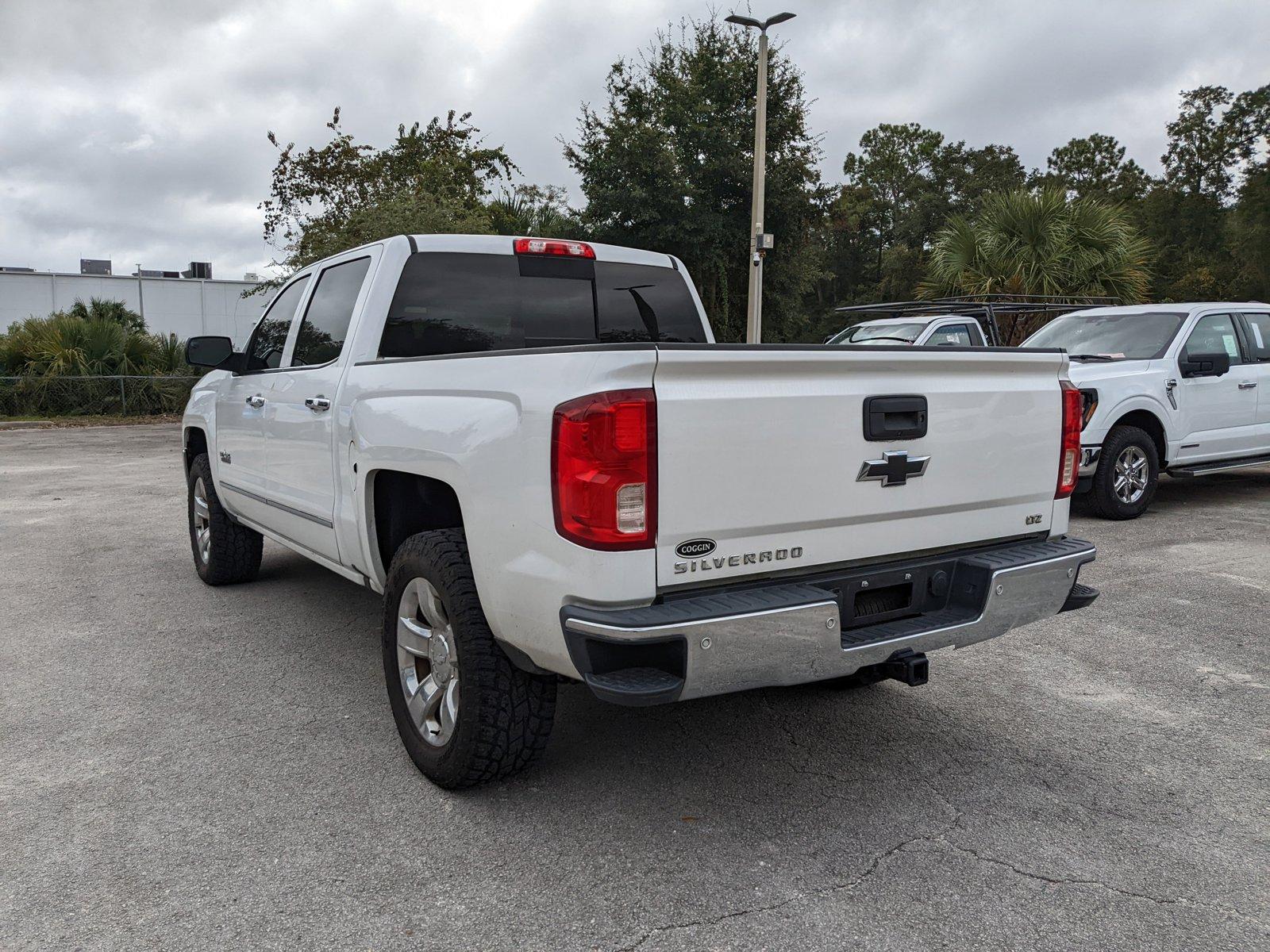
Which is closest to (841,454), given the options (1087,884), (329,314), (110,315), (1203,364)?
(1087,884)

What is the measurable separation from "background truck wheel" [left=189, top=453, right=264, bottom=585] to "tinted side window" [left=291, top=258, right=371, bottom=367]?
1.67 metres

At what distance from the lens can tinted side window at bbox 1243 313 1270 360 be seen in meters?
9.42

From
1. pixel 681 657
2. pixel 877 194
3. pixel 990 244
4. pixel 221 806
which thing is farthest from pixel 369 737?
pixel 877 194

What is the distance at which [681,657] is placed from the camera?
265 centimetres

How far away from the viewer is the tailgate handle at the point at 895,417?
3.08m

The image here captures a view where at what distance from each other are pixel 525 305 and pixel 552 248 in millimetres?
286

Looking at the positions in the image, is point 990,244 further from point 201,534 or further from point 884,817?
point 884,817

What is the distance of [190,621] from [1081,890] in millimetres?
4646

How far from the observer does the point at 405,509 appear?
3.86m

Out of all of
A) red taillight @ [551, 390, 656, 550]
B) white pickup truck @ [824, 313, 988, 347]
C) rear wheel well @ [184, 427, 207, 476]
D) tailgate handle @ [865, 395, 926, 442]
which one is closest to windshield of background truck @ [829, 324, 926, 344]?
white pickup truck @ [824, 313, 988, 347]

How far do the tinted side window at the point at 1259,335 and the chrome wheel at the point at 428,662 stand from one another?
29.4 feet

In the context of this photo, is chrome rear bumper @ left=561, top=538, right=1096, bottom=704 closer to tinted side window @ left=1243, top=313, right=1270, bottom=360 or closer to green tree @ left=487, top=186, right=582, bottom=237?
tinted side window @ left=1243, top=313, right=1270, bottom=360

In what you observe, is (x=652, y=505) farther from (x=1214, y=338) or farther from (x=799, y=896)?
(x=1214, y=338)

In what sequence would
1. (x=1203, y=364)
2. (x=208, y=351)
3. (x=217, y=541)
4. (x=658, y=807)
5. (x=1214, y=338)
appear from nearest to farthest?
(x=658, y=807)
(x=208, y=351)
(x=217, y=541)
(x=1203, y=364)
(x=1214, y=338)
